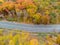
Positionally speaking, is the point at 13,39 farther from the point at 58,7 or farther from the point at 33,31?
the point at 58,7

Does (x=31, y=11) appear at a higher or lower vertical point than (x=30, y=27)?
higher

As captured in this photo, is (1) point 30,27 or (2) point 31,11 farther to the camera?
(2) point 31,11

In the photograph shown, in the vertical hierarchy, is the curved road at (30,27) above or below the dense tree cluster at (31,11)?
below

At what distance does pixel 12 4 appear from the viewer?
1527 centimetres

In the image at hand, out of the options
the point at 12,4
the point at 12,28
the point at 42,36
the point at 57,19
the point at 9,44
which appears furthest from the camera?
the point at 12,4

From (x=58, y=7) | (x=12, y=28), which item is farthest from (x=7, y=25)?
(x=58, y=7)

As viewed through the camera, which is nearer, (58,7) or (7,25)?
(7,25)

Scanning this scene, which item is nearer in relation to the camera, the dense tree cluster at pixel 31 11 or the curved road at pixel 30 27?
the curved road at pixel 30 27

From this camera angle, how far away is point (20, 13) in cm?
1455

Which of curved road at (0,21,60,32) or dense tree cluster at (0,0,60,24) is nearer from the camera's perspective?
curved road at (0,21,60,32)

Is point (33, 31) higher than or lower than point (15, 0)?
lower

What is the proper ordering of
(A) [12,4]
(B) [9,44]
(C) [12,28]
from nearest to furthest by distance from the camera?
(B) [9,44]
(C) [12,28]
(A) [12,4]

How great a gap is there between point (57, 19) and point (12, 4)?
369 cm

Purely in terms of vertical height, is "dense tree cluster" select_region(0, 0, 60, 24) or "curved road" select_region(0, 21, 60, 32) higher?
"dense tree cluster" select_region(0, 0, 60, 24)
